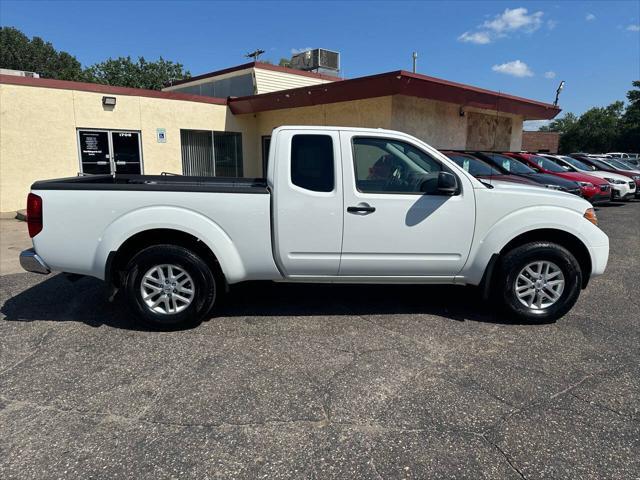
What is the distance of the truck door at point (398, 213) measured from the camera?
4270 millimetres

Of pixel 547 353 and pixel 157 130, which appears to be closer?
pixel 547 353

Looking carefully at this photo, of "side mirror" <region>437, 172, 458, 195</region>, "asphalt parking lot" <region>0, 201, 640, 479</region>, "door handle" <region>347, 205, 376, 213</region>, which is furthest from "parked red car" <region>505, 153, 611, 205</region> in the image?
"door handle" <region>347, 205, 376, 213</region>

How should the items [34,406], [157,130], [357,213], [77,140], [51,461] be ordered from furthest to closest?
[157,130], [77,140], [357,213], [34,406], [51,461]

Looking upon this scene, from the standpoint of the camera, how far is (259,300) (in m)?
5.23

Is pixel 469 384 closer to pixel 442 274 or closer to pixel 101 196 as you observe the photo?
pixel 442 274

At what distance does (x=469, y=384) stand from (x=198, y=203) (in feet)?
8.96

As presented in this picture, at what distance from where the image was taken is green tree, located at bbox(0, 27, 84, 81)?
6241 centimetres

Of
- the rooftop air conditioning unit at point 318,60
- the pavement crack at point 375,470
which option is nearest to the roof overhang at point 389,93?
the rooftop air conditioning unit at point 318,60

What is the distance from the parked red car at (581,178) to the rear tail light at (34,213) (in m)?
12.1

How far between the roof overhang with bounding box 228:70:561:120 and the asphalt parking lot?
7283 millimetres

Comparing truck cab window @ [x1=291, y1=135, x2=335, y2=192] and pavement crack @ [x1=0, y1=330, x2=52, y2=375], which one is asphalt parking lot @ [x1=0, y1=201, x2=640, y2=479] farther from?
truck cab window @ [x1=291, y1=135, x2=335, y2=192]

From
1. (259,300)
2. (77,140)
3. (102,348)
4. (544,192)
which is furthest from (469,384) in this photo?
(77,140)

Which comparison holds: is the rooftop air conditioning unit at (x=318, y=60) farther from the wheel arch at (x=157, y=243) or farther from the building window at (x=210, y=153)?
the wheel arch at (x=157, y=243)

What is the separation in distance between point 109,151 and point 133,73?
49743 millimetres
